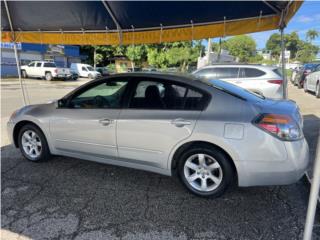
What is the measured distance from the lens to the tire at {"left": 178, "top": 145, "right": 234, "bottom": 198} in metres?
3.20

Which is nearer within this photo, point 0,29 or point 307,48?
point 0,29

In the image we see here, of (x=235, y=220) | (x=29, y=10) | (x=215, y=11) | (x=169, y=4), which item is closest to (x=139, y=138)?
(x=235, y=220)

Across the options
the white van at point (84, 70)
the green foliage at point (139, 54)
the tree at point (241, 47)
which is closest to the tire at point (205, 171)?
the white van at point (84, 70)

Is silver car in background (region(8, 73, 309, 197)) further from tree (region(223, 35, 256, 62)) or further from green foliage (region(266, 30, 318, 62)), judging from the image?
tree (region(223, 35, 256, 62))

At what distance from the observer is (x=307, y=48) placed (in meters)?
79.6

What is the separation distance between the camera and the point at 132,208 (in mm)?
3166

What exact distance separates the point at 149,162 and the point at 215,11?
3263 millimetres

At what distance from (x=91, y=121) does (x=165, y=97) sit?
3.62 ft

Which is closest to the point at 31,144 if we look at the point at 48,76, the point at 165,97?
the point at 165,97

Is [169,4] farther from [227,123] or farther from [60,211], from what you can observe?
[60,211]

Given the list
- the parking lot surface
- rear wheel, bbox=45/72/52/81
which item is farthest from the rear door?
rear wheel, bbox=45/72/52/81

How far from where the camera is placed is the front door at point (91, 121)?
3773 millimetres

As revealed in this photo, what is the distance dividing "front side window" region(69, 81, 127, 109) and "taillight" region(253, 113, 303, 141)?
1832 millimetres

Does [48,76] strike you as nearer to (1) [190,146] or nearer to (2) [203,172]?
(1) [190,146]
